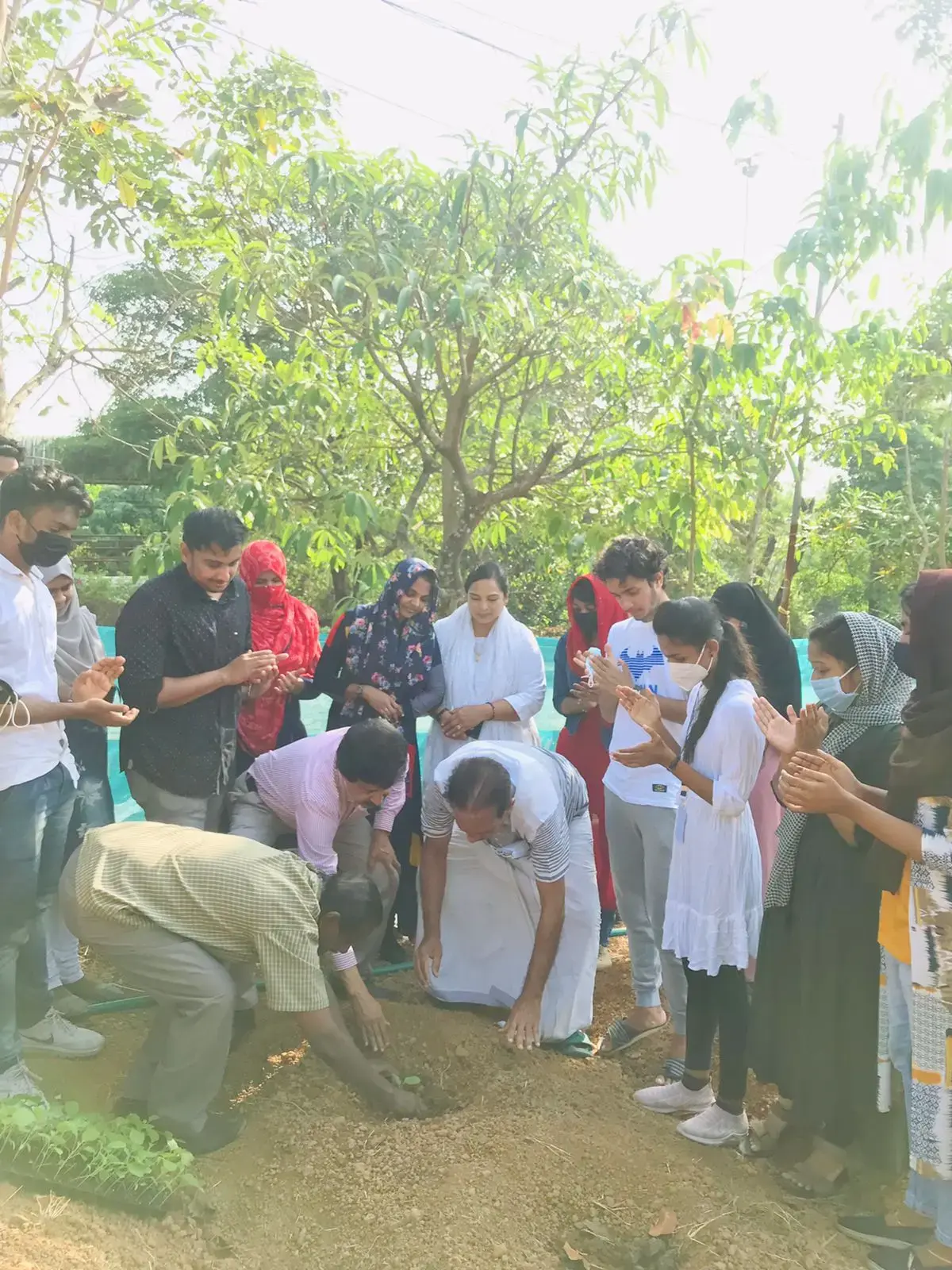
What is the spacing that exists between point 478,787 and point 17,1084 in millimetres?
1344

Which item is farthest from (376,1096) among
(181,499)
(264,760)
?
(181,499)

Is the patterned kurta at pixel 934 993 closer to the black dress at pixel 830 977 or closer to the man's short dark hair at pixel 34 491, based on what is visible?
the black dress at pixel 830 977

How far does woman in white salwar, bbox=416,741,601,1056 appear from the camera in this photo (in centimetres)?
269

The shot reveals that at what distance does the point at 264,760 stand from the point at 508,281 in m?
1.98

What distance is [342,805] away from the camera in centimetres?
272

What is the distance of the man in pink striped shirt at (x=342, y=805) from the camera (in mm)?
2555

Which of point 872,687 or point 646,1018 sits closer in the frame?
point 872,687

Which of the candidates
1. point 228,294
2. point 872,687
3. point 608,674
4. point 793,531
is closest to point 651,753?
point 608,674

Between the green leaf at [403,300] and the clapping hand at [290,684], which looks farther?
the clapping hand at [290,684]

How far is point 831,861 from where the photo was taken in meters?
2.24

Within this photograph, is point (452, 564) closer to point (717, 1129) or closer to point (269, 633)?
point (269, 633)

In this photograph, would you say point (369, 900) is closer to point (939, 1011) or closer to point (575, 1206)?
point (575, 1206)

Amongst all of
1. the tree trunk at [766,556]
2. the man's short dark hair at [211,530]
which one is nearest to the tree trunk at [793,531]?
the man's short dark hair at [211,530]

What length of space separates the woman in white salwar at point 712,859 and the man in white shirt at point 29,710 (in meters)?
1.50
